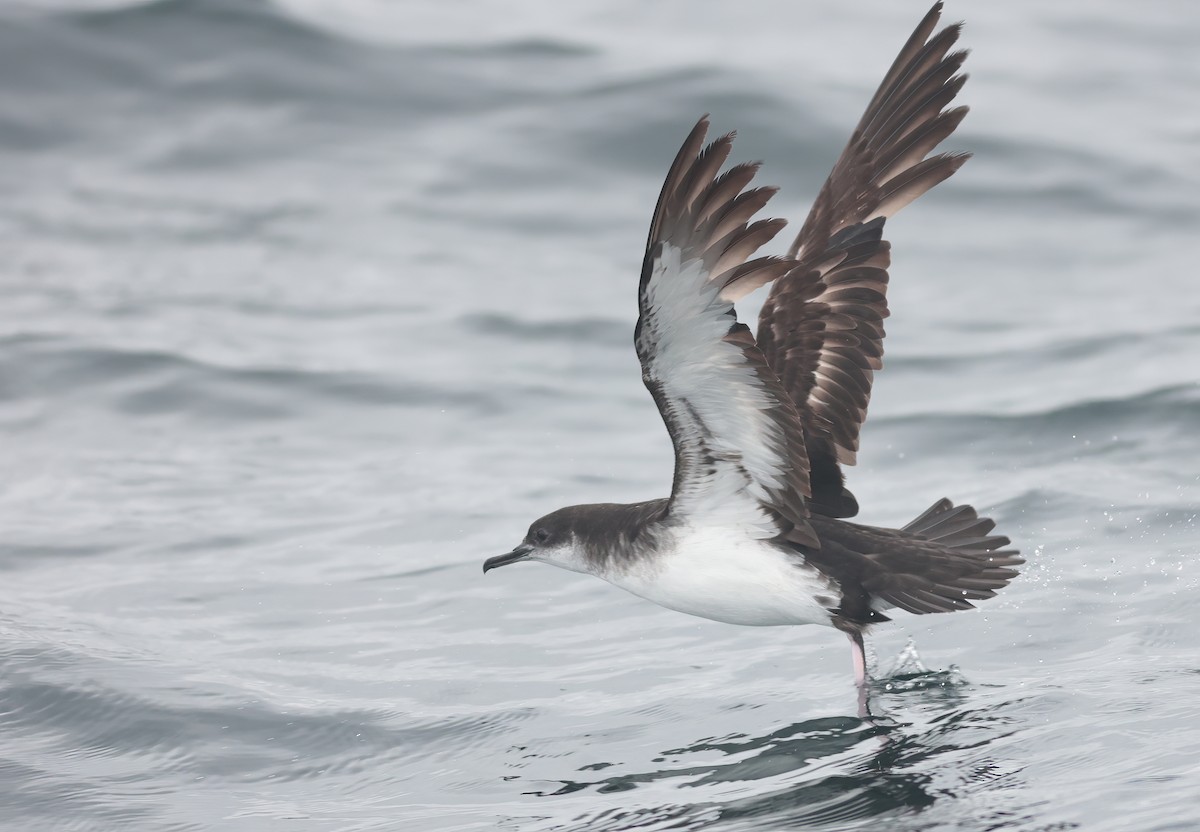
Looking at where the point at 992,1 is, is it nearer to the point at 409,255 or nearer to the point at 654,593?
the point at 409,255

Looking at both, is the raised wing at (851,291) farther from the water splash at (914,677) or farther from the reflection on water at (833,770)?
the reflection on water at (833,770)

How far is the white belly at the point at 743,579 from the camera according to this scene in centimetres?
636

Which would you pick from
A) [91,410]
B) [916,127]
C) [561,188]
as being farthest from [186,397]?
[916,127]

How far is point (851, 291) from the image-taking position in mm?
6902

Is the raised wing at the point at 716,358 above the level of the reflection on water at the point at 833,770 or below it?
above

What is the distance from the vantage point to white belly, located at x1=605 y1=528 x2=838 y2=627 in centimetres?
636

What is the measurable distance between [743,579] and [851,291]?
143cm

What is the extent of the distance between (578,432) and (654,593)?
434 centimetres

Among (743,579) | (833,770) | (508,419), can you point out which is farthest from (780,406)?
(508,419)

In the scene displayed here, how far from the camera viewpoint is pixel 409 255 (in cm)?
1385

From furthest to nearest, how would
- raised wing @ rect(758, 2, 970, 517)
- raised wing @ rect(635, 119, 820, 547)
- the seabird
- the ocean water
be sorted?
raised wing @ rect(758, 2, 970, 517) < the ocean water < the seabird < raised wing @ rect(635, 119, 820, 547)

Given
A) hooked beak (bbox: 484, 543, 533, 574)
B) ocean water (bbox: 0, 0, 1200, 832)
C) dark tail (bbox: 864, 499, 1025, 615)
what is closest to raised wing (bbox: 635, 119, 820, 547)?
dark tail (bbox: 864, 499, 1025, 615)

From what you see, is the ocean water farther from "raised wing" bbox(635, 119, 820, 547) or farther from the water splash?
"raised wing" bbox(635, 119, 820, 547)

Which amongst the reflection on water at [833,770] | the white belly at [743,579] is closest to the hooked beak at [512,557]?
the white belly at [743,579]
